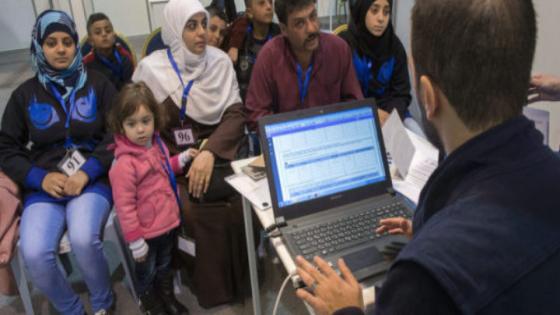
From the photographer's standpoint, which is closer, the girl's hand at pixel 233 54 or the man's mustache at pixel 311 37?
the man's mustache at pixel 311 37

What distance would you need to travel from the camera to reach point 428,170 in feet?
4.91

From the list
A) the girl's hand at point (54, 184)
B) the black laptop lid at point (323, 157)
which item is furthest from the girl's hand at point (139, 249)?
the black laptop lid at point (323, 157)

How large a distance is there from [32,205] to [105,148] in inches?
15.2

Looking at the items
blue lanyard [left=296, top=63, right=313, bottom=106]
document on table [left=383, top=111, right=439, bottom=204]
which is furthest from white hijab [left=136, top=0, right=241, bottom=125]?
document on table [left=383, top=111, right=439, bottom=204]

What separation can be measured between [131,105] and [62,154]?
1.55 ft

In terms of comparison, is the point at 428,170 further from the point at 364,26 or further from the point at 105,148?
the point at 105,148

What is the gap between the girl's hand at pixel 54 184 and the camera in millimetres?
1874

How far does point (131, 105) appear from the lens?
71.7 inches

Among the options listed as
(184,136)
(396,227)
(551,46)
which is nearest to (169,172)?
(184,136)

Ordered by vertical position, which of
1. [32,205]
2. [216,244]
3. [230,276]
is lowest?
[230,276]

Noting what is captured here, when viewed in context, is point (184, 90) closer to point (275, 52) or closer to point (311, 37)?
point (275, 52)

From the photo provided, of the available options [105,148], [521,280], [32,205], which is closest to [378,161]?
[521,280]

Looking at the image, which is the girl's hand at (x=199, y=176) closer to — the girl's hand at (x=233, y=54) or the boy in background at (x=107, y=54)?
the girl's hand at (x=233, y=54)

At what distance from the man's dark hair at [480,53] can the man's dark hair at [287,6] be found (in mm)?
1308
